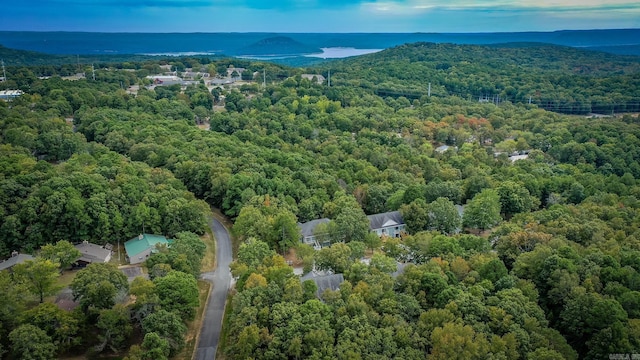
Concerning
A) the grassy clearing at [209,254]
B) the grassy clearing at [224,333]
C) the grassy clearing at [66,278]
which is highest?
the grassy clearing at [66,278]

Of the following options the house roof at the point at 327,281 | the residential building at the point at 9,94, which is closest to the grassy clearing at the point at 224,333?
the house roof at the point at 327,281

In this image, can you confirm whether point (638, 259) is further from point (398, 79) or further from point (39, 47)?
point (39, 47)

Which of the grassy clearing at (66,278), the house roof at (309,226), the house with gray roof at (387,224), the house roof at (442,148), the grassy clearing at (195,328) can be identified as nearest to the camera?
the grassy clearing at (195,328)

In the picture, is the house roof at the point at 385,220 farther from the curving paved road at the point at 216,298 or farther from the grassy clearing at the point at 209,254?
the grassy clearing at the point at 209,254

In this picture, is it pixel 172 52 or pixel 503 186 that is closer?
pixel 503 186

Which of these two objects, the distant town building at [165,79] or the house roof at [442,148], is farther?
the distant town building at [165,79]

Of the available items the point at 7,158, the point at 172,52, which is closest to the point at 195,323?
the point at 7,158

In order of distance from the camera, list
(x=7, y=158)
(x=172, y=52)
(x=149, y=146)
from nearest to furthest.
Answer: (x=7, y=158) → (x=149, y=146) → (x=172, y=52)
